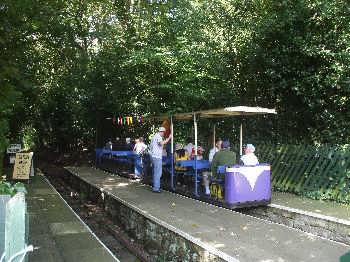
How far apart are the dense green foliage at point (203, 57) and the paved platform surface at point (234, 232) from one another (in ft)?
11.8

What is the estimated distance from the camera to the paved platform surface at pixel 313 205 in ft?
31.8

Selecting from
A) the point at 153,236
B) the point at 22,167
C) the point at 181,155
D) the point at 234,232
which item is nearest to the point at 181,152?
the point at 181,155

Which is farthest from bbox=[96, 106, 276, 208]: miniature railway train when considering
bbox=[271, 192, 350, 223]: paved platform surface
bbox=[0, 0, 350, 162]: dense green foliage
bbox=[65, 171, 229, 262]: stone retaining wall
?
bbox=[0, 0, 350, 162]: dense green foliage

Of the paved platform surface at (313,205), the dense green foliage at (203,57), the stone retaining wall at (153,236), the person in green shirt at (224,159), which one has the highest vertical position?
the dense green foliage at (203,57)

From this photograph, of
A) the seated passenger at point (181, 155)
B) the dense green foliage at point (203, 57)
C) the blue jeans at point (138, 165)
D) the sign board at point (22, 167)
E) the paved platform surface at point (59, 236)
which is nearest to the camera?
the paved platform surface at point (59, 236)

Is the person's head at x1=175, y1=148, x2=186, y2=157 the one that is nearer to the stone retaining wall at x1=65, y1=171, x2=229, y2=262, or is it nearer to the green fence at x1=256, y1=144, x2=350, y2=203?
the stone retaining wall at x1=65, y1=171, x2=229, y2=262

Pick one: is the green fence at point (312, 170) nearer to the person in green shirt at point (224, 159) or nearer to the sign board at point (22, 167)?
the person in green shirt at point (224, 159)

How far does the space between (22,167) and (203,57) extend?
791cm

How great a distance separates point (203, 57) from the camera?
1568cm

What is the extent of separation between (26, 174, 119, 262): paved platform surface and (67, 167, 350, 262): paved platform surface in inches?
56.0

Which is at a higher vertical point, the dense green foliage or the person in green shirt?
the dense green foliage

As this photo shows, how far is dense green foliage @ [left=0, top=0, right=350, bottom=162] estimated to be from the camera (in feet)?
36.8

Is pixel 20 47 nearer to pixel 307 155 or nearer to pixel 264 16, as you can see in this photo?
pixel 307 155

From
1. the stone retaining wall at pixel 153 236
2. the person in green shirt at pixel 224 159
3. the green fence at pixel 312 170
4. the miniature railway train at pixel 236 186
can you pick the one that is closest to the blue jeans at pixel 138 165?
the stone retaining wall at pixel 153 236
